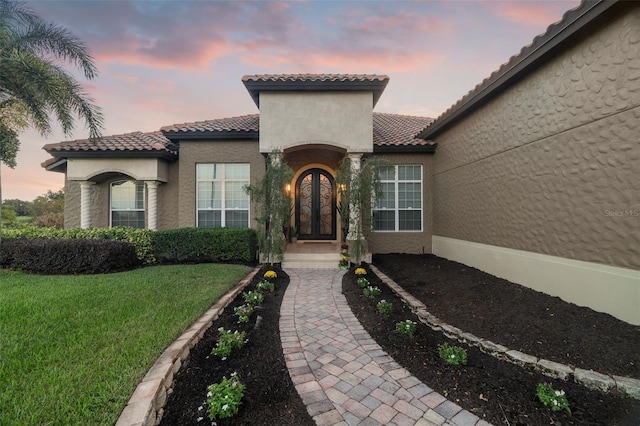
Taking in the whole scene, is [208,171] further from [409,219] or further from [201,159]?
[409,219]

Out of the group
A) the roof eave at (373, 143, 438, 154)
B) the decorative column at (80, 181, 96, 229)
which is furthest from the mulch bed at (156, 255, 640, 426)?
the decorative column at (80, 181, 96, 229)

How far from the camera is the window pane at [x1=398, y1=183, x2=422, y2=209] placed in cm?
1004

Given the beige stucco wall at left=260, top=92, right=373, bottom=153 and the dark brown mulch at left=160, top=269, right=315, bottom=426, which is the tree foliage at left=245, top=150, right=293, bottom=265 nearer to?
the beige stucco wall at left=260, top=92, right=373, bottom=153

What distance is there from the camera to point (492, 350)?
3.17 metres

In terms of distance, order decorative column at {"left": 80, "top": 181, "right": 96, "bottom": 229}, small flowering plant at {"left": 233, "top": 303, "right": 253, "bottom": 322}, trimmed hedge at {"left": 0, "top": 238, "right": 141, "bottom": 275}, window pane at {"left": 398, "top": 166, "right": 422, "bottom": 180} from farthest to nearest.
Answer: window pane at {"left": 398, "top": 166, "right": 422, "bottom": 180}
decorative column at {"left": 80, "top": 181, "right": 96, "bottom": 229}
trimmed hedge at {"left": 0, "top": 238, "right": 141, "bottom": 275}
small flowering plant at {"left": 233, "top": 303, "right": 253, "bottom": 322}

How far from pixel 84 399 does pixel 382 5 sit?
920 centimetres

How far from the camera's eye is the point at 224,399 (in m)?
2.22

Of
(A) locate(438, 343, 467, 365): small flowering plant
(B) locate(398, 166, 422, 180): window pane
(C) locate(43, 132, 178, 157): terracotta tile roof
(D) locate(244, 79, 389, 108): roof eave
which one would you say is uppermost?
(D) locate(244, 79, 389, 108): roof eave

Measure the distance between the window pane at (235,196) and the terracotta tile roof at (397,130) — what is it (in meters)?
5.35

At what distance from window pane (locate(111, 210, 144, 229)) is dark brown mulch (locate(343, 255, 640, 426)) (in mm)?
10391

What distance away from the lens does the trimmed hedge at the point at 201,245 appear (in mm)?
8180

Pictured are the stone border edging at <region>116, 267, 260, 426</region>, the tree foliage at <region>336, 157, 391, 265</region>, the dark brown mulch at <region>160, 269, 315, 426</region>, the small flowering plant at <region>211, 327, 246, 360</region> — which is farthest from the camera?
the tree foliage at <region>336, 157, 391, 265</region>

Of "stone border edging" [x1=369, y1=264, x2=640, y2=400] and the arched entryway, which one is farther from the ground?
the arched entryway

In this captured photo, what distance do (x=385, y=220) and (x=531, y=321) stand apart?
6.44 m
